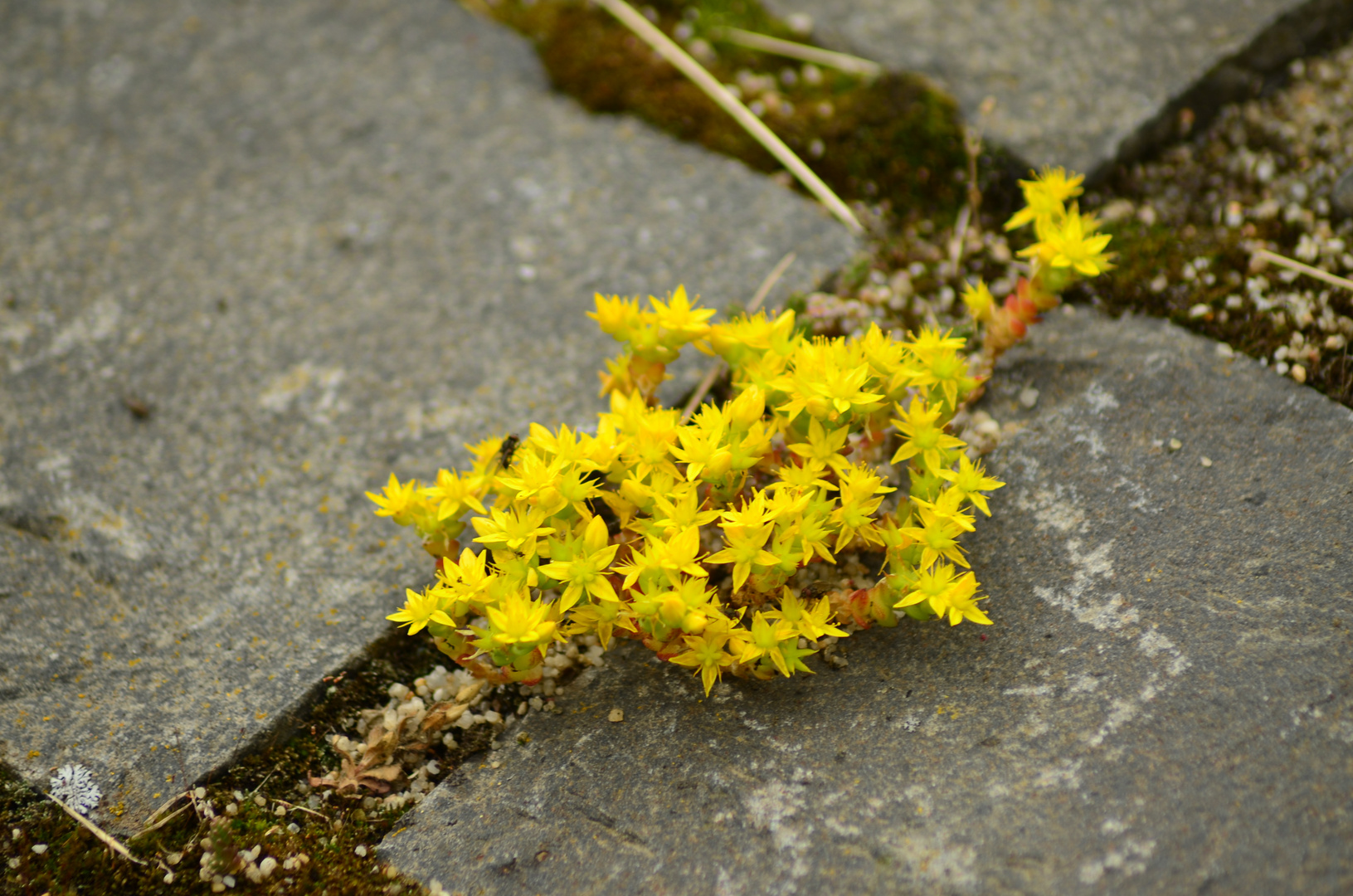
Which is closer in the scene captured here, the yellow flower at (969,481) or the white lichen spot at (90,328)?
the yellow flower at (969,481)

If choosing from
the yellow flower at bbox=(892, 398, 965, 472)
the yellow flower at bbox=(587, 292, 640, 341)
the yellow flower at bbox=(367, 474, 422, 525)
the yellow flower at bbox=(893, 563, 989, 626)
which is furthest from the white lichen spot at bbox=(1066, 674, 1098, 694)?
the yellow flower at bbox=(367, 474, 422, 525)

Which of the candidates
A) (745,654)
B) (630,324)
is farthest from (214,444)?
(745,654)

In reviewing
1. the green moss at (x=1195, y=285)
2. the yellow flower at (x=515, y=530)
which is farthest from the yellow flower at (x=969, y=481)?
the green moss at (x=1195, y=285)

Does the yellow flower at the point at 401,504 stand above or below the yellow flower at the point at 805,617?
below

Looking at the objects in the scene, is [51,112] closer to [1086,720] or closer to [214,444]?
[214,444]

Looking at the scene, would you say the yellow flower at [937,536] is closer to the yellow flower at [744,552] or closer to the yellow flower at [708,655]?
the yellow flower at [744,552]
